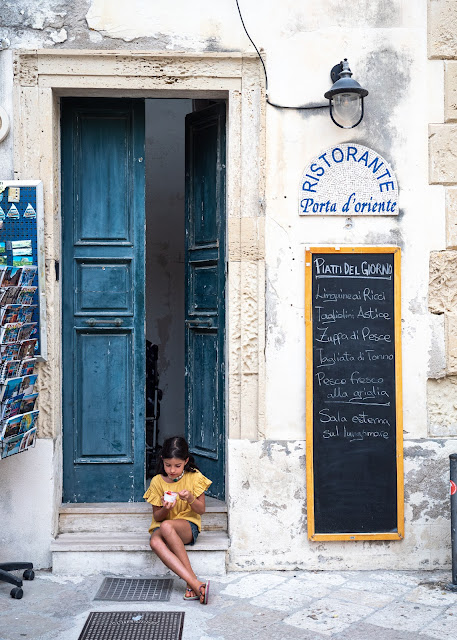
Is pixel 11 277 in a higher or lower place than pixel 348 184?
lower

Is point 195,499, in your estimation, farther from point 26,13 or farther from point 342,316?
point 26,13

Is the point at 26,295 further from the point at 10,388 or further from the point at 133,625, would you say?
the point at 133,625

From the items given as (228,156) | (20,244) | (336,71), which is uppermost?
(336,71)

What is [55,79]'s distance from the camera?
474cm

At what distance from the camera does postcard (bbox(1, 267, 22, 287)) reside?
430 centimetres

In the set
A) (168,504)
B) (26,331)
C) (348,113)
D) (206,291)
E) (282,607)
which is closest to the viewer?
(282,607)

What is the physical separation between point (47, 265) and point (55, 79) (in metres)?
1.28

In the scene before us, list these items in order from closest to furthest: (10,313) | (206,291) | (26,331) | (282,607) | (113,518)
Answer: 1. (282,607)
2. (10,313)
3. (26,331)
4. (113,518)
5. (206,291)

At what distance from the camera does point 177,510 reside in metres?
4.61

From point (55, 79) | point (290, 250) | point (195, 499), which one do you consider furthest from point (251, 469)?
point (55, 79)

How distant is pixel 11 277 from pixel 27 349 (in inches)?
19.5

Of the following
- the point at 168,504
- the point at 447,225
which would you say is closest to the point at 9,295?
the point at 168,504

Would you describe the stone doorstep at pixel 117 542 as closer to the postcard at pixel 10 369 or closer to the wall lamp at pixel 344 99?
the postcard at pixel 10 369

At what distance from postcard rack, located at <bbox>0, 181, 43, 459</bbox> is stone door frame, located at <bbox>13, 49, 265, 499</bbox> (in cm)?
11
